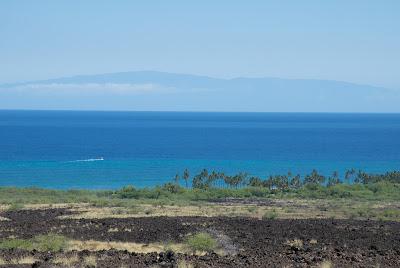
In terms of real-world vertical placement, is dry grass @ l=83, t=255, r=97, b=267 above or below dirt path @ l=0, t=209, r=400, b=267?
above

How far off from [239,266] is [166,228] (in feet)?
50.4

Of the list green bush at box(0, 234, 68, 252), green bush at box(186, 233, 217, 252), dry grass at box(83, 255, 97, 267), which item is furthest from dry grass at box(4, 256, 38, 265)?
green bush at box(186, 233, 217, 252)

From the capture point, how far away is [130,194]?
236ft

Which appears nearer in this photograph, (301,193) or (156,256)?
(156,256)

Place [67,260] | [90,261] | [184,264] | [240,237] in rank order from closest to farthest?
[184,264] → [90,261] → [67,260] → [240,237]

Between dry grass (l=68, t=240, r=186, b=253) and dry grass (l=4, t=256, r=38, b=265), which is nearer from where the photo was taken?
dry grass (l=4, t=256, r=38, b=265)

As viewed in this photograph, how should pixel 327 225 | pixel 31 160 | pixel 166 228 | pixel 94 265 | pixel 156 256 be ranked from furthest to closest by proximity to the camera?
pixel 31 160 → pixel 327 225 → pixel 166 228 → pixel 156 256 → pixel 94 265

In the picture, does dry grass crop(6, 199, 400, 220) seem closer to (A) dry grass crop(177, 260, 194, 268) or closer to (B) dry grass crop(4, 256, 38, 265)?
(B) dry grass crop(4, 256, 38, 265)

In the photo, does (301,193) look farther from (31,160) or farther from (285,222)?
(31,160)

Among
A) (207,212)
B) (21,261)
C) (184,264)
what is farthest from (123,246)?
(207,212)

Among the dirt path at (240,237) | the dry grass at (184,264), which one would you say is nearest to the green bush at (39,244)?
the dirt path at (240,237)

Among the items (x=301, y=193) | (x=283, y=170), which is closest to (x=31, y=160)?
(x=283, y=170)

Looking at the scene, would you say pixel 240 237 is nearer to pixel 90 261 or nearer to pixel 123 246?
pixel 123 246

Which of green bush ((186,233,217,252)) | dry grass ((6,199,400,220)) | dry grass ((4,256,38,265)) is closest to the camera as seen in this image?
dry grass ((4,256,38,265))
